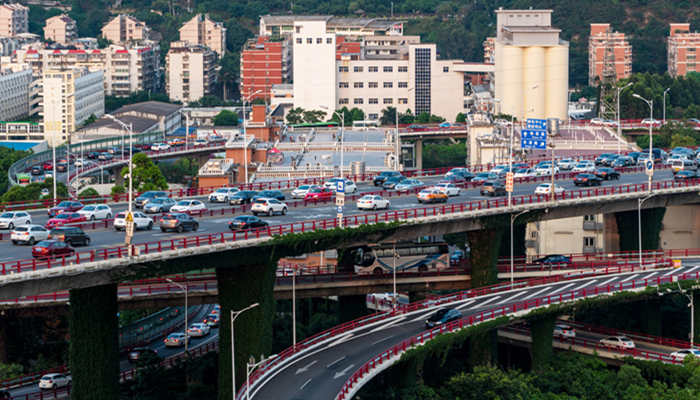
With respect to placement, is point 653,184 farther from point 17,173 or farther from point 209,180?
point 17,173

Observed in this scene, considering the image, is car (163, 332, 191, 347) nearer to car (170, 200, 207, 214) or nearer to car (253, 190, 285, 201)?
car (253, 190, 285, 201)

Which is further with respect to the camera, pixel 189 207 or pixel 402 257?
pixel 402 257

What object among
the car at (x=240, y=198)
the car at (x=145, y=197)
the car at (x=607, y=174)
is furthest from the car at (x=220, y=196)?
the car at (x=607, y=174)

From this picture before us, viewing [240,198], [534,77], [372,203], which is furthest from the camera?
[534,77]

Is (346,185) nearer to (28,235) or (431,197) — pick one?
(431,197)

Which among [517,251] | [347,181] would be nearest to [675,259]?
[517,251]

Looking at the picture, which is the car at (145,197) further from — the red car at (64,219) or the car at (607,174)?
the car at (607,174)

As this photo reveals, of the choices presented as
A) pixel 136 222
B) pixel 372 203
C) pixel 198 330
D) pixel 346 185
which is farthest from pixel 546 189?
pixel 136 222

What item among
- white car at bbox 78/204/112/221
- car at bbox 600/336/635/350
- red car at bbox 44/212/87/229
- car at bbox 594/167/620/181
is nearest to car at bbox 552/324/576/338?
car at bbox 600/336/635/350
